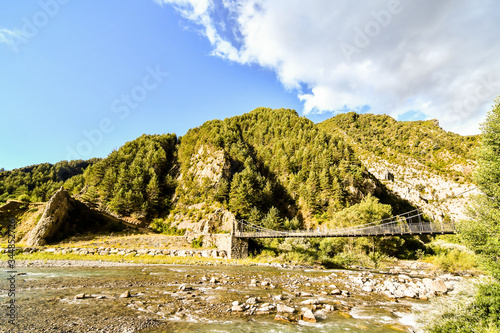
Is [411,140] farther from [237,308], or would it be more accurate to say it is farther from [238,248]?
[237,308]

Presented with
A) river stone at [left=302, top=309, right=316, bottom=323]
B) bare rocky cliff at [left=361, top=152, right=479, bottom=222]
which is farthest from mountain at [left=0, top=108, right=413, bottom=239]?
river stone at [left=302, top=309, right=316, bottom=323]

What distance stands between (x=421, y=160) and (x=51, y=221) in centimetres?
11237

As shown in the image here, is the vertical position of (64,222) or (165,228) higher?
(64,222)

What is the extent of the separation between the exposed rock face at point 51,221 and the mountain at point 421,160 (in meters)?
82.7

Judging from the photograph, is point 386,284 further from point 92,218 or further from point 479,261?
point 92,218

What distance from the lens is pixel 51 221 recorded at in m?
30.3

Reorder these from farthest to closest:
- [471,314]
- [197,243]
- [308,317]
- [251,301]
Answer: [197,243], [251,301], [308,317], [471,314]

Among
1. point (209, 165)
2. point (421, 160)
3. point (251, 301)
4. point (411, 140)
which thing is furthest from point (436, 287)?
point (411, 140)

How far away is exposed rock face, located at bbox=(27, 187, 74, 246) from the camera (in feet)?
93.6

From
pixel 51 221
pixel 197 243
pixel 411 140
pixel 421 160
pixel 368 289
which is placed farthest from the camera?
pixel 411 140

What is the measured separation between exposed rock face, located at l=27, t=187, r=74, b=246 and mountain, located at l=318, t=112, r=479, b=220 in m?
82.7

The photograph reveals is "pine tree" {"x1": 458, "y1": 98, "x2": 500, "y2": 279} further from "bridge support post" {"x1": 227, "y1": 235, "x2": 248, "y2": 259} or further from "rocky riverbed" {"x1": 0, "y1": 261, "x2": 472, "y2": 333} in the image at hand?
"bridge support post" {"x1": 227, "y1": 235, "x2": 248, "y2": 259}

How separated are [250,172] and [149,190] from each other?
28.1 meters

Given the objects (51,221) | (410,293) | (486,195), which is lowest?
(410,293)
